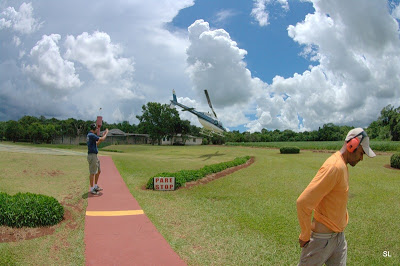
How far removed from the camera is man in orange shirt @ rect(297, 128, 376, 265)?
244 centimetres

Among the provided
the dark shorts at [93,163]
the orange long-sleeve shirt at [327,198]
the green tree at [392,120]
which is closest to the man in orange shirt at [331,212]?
the orange long-sleeve shirt at [327,198]

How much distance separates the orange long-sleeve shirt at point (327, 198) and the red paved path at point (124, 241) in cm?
277

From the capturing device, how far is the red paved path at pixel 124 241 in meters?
4.50

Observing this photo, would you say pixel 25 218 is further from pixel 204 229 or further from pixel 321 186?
pixel 321 186

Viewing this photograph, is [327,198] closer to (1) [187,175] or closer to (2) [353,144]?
(2) [353,144]

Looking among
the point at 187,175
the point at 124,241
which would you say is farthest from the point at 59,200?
the point at 187,175

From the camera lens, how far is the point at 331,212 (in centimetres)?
255

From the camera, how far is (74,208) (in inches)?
295

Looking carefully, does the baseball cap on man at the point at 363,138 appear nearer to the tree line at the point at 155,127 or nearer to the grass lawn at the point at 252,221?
the grass lawn at the point at 252,221

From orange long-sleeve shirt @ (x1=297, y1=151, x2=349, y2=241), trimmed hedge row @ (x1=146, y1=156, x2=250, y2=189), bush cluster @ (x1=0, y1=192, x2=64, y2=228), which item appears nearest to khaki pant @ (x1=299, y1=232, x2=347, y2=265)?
orange long-sleeve shirt @ (x1=297, y1=151, x2=349, y2=241)

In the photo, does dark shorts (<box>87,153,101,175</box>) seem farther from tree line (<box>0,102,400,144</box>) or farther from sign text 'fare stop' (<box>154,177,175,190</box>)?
tree line (<box>0,102,400,144</box>)

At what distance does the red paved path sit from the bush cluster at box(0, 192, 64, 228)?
832mm

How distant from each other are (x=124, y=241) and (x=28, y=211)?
2.34 m

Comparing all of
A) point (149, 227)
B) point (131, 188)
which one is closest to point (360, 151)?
point (149, 227)
